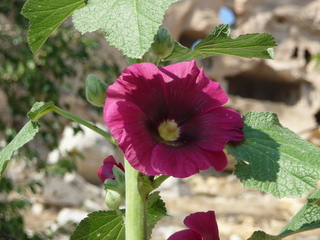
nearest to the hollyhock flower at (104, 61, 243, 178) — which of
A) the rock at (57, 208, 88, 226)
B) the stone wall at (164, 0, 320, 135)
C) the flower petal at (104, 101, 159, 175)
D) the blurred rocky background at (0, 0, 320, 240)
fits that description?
the flower petal at (104, 101, 159, 175)

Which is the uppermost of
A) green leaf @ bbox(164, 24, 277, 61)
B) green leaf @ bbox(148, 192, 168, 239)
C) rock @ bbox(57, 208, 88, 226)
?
rock @ bbox(57, 208, 88, 226)

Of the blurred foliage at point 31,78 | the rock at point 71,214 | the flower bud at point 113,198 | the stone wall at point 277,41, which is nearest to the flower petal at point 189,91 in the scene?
the flower bud at point 113,198

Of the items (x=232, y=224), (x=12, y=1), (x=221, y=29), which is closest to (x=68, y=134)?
(x=232, y=224)

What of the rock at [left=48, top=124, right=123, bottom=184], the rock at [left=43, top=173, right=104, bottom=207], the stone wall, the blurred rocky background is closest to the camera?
the blurred rocky background

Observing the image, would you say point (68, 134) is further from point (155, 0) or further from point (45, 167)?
point (155, 0)

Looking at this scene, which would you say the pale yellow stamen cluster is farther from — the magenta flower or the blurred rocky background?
the blurred rocky background

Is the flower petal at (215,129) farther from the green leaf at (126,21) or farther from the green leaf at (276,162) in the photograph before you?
the green leaf at (126,21)

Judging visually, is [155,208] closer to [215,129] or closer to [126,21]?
[215,129]
